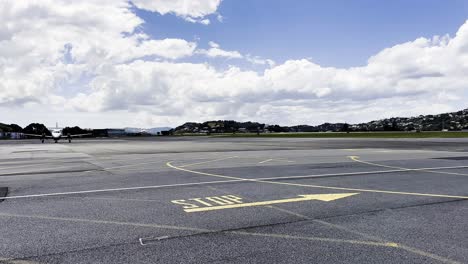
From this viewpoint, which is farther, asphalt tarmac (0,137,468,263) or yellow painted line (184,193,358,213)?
yellow painted line (184,193,358,213)

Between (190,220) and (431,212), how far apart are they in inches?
198

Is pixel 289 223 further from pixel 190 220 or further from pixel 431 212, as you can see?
pixel 431 212

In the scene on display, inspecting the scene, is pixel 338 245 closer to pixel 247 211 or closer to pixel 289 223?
pixel 289 223

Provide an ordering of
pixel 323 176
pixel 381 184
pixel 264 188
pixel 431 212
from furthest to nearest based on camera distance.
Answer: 1. pixel 323 176
2. pixel 381 184
3. pixel 264 188
4. pixel 431 212

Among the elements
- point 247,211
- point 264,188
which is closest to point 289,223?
point 247,211

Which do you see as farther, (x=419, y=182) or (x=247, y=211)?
(x=419, y=182)

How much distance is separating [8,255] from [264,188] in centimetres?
697

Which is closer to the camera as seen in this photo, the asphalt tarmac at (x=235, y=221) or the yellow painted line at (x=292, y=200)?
the asphalt tarmac at (x=235, y=221)

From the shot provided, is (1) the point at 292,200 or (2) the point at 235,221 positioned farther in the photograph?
(1) the point at 292,200

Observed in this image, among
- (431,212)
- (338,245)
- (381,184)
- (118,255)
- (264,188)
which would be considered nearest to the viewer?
(118,255)

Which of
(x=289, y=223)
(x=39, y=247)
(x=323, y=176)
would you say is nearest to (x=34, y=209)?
(x=39, y=247)

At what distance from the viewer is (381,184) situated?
11695 millimetres

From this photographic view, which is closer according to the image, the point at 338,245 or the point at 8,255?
the point at 8,255

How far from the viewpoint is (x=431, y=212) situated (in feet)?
25.6
